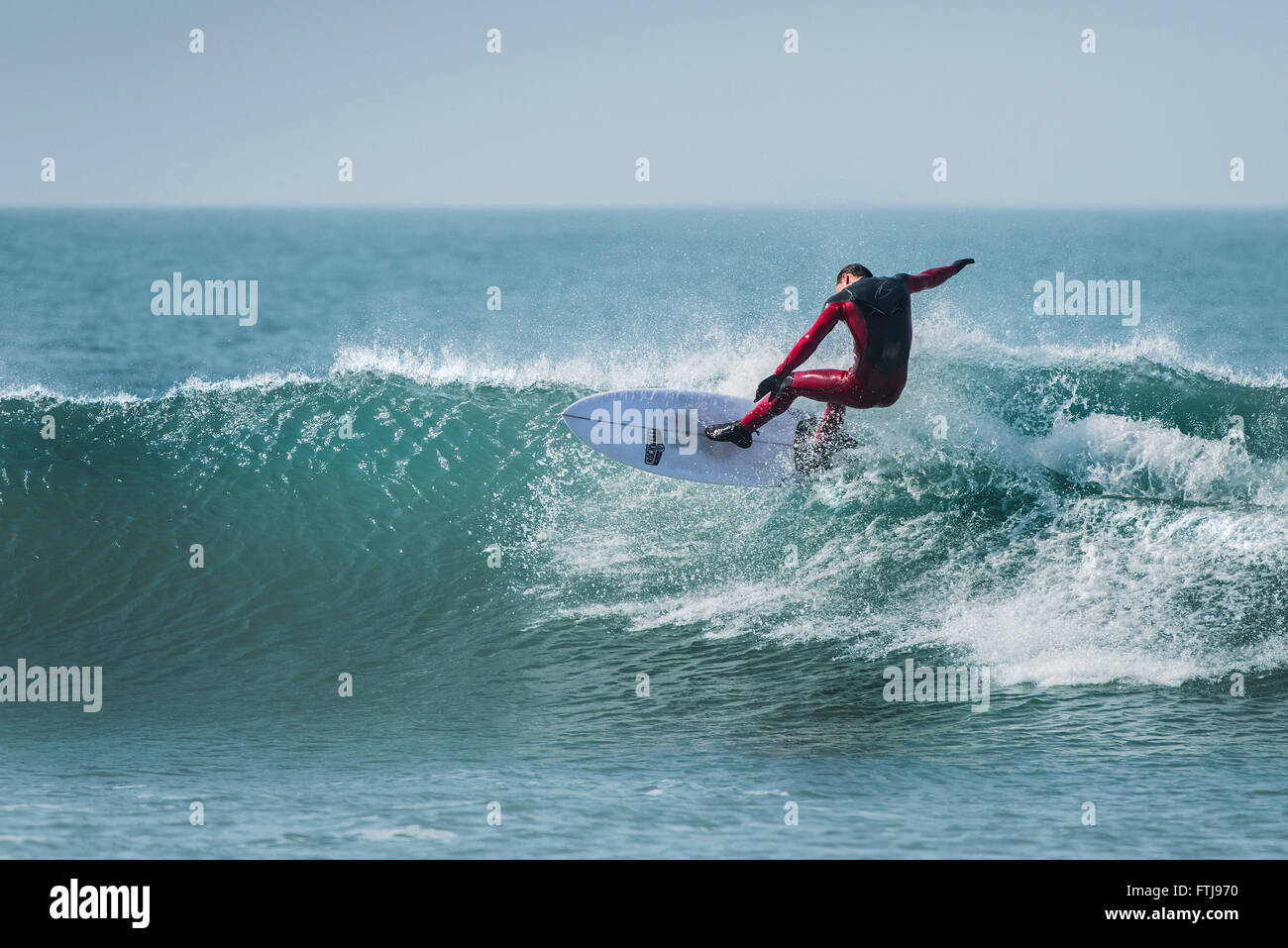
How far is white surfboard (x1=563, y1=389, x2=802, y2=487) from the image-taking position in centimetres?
855

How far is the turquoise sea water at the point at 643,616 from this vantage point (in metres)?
4.81

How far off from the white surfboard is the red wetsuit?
1.44 ft

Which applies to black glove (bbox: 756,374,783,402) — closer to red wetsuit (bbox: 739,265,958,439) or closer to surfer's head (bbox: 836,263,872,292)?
red wetsuit (bbox: 739,265,958,439)

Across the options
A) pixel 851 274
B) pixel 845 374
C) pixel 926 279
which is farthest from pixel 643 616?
pixel 926 279

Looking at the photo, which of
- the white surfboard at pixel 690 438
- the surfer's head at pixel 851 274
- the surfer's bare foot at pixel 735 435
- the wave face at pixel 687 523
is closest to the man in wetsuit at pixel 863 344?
the surfer's head at pixel 851 274

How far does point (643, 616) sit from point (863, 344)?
2.34 meters

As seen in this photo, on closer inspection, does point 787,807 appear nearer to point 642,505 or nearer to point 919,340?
point 642,505

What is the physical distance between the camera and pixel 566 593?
8.09 m

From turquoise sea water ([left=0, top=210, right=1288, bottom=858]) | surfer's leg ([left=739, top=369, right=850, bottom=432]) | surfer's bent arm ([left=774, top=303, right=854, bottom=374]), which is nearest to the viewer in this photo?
turquoise sea water ([left=0, top=210, right=1288, bottom=858])

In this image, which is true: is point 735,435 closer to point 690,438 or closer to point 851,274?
point 690,438

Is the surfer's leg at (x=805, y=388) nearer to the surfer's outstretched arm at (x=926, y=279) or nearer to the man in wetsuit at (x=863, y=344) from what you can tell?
the man in wetsuit at (x=863, y=344)

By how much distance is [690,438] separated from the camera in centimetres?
860

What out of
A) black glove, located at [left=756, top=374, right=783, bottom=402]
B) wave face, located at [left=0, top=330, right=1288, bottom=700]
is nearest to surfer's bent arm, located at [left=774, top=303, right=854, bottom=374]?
black glove, located at [left=756, top=374, right=783, bottom=402]

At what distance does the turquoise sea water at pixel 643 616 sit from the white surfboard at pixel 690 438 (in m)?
0.34
